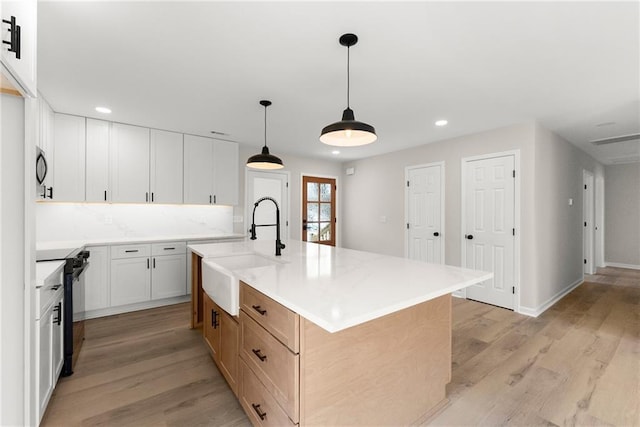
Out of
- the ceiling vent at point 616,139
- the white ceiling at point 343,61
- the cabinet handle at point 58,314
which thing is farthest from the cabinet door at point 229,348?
the ceiling vent at point 616,139

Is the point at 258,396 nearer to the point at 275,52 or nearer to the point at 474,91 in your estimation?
the point at 275,52

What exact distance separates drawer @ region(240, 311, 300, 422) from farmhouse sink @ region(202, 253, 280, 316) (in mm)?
110

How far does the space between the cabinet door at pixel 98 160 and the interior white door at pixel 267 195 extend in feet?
6.51

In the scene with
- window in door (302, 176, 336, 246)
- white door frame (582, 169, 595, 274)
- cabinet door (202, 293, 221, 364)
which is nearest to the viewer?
cabinet door (202, 293, 221, 364)

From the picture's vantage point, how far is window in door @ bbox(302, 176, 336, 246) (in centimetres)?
571

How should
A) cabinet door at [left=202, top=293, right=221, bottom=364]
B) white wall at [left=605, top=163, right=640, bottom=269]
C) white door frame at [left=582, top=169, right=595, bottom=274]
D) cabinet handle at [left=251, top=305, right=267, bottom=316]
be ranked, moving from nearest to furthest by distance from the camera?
cabinet handle at [left=251, top=305, right=267, bottom=316] → cabinet door at [left=202, top=293, right=221, bottom=364] → white door frame at [left=582, top=169, right=595, bottom=274] → white wall at [left=605, top=163, right=640, bottom=269]

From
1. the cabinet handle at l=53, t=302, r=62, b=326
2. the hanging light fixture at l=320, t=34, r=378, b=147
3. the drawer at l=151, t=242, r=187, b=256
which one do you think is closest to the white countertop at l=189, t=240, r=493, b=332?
the hanging light fixture at l=320, t=34, r=378, b=147

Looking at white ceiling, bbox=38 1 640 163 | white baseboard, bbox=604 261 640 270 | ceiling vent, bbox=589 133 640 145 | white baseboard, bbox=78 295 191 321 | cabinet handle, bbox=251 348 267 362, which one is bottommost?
white baseboard, bbox=78 295 191 321

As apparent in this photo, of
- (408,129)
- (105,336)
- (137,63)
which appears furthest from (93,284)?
(408,129)

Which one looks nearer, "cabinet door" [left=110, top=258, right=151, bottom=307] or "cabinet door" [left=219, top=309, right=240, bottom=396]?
"cabinet door" [left=219, top=309, right=240, bottom=396]

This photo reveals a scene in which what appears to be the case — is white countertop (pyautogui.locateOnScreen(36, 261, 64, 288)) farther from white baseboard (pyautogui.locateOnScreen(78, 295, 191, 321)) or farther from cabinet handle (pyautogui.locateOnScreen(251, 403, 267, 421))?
white baseboard (pyautogui.locateOnScreen(78, 295, 191, 321))

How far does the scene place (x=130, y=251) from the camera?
11.6 feet

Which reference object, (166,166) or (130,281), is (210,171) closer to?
(166,166)

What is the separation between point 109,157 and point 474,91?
4.26m
